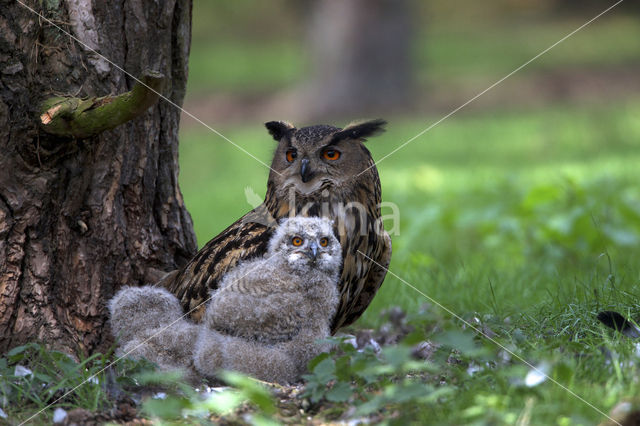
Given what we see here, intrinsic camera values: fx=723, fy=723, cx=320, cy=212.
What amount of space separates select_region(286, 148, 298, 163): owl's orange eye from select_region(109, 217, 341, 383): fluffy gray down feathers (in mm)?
492

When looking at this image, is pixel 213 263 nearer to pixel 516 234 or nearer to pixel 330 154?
pixel 330 154

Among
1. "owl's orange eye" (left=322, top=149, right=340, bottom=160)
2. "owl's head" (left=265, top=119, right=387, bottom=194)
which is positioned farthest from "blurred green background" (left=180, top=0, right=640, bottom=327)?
"owl's orange eye" (left=322, top=149, right=340, bottom=160)

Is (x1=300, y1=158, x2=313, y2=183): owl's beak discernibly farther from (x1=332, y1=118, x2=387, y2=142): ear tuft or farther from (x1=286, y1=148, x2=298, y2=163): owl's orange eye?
(x1=332, y1=118, x2=387, y2=142): ear tuft

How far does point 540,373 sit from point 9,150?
267cm

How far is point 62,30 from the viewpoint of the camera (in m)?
3.69

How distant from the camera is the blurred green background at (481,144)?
5.57 meters

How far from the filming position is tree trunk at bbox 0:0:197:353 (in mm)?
3592

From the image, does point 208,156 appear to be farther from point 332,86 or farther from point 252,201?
point 252,201

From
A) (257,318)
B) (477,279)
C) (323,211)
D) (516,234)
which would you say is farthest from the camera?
(516,234)

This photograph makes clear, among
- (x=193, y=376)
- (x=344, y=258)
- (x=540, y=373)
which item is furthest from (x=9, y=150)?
(x=540, y=373)

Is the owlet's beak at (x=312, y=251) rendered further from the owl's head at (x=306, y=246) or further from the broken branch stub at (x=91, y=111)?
the broken branch stub at (x=91, y=111)

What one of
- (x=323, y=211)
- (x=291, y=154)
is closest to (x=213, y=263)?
(x=323, y=211)

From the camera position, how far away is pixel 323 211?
13.6 feet

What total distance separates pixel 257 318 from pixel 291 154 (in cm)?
108
